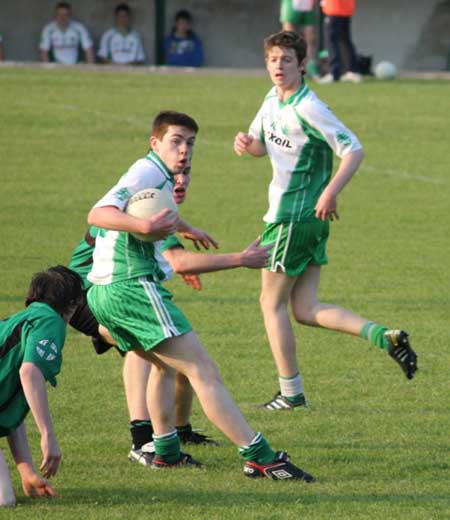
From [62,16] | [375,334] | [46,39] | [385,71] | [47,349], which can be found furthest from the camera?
[46,39]

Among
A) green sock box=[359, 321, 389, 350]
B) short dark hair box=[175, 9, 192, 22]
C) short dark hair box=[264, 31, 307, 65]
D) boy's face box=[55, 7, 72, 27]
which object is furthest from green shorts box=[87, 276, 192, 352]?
short dark hair box=[175, 9, 192, 22]

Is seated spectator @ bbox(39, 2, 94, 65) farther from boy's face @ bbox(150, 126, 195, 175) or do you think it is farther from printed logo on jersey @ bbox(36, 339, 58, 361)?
printed logo on jersey @ bbox(36, 339, 58, 361)

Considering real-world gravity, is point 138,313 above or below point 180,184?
below

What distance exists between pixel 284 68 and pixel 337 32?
1579 cm

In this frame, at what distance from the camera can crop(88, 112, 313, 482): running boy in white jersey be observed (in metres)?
6.50

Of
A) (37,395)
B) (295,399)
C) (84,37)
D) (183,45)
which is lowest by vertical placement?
(295,399)

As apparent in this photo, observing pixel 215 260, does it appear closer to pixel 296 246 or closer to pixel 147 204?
pixel 147 204

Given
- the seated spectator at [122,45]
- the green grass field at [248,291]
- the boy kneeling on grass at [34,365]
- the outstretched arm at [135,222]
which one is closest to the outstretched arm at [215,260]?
the outstretched arm at [135,222]

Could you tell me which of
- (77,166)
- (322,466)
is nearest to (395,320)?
(322,466)

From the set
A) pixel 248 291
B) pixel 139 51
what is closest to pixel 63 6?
pixel 139 51

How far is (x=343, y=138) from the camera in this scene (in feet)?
26.5

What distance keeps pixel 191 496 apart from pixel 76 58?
73.4ft

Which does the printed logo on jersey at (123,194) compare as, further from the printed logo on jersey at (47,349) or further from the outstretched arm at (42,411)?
the outstretched arm at (42,411)

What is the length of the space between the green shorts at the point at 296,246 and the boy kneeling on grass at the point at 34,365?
2044 millimetres
